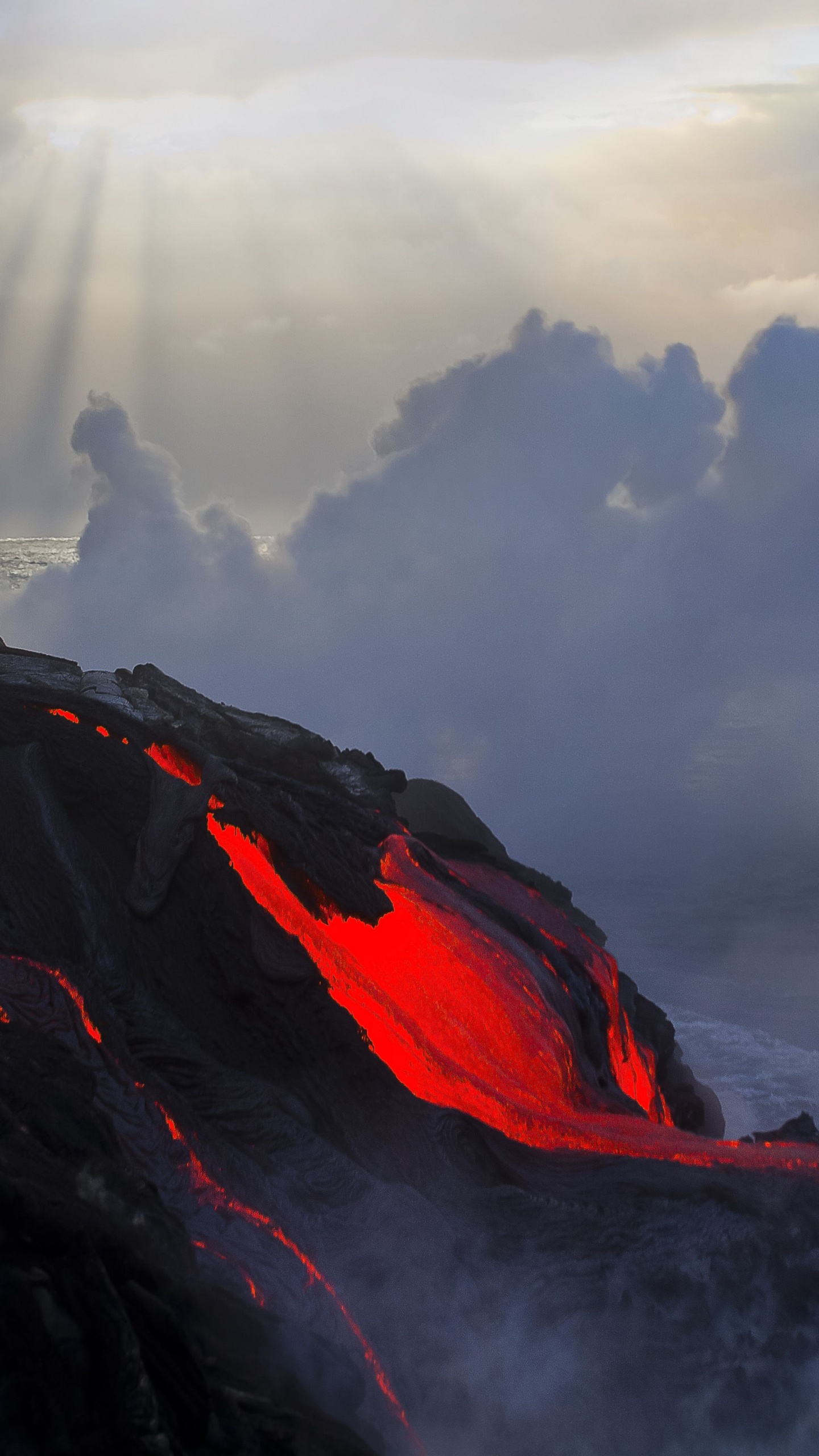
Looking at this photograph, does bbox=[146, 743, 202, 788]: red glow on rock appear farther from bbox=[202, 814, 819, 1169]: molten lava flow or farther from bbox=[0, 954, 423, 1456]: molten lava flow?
bbox=[0, 954, 423, 1456]: molten lava flow

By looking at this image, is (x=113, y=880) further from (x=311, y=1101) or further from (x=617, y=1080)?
(x=617, y=1080)

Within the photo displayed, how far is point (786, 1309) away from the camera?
7.91 m

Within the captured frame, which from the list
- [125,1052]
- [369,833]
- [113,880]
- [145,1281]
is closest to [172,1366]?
[145,1281]

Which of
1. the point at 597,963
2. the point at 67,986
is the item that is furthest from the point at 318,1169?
the point at 597,963

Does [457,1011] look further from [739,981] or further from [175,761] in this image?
[739,981]

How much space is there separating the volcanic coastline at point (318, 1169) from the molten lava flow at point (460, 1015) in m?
0.04

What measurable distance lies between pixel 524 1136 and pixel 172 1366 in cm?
533

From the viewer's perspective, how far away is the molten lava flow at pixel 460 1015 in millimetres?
10250

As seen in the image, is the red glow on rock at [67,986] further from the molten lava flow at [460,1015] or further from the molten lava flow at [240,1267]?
the molten lava flow at [460,1015]

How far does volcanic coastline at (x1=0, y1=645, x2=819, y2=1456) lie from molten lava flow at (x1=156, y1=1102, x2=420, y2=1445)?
0.02 metres

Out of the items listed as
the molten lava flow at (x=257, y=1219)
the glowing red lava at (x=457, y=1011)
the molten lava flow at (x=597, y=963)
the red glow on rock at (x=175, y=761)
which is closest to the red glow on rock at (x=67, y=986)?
the molten lava flow at (x=257, y=1219)

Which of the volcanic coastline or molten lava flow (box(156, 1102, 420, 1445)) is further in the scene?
molten lava flow (box(156, 1102, 420, 1445))

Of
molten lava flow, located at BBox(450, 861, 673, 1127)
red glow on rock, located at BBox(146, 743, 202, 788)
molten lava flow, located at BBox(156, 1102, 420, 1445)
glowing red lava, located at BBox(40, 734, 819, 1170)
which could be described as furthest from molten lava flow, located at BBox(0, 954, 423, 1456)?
molten lava flow, located at BBox(450, 861, 673, 1127)

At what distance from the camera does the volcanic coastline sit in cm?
569
